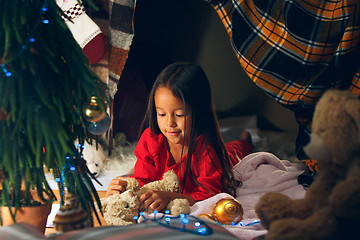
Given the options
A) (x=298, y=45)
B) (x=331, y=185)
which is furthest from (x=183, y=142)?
(x=331, y=185)

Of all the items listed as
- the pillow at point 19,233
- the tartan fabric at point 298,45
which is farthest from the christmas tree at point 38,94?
the tartan fabric at point 298,45

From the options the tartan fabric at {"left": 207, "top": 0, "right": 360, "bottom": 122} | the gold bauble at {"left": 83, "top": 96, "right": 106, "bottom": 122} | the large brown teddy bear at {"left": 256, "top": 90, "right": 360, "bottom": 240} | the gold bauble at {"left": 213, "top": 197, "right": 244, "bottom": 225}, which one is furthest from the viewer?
the tartan fabric at {"left": 207, "top": 0, "right": 360, "bottom": 122}

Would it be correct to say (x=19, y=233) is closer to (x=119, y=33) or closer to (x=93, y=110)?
(x=93, y=110)

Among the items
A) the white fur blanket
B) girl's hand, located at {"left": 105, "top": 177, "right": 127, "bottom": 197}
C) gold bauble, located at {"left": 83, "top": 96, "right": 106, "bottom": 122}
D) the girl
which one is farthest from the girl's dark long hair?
gold bauble, located at {"left": 83, "top": 96, "right": 106, "bottom": 122}

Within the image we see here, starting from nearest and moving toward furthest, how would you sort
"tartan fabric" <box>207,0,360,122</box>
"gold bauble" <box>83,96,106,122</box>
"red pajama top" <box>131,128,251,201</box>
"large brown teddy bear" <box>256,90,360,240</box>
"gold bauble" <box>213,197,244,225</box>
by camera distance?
"large brown teddy bear" <box>256,90,360,240</box>
"gold bauble" <box>83,96,106,122</box>
"gold bauble" <box>213,197,244,225</box>
"tartan fabric" <box>207,0,360,122</box>
"red pajama top" <box>131,128,251,201</box>

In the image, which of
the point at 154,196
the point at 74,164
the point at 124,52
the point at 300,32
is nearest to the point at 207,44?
the point at 124,52

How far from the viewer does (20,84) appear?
77 centimetres

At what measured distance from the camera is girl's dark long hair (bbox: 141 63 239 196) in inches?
50.1

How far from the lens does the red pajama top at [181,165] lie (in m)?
1.32

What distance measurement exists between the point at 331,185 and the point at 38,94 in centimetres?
62

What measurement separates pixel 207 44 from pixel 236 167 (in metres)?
1.08

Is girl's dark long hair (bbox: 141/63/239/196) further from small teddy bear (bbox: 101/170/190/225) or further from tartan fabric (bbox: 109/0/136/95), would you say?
tartan fabric (bbox: 109/0/136/95)

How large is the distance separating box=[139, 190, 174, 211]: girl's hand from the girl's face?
0.67ft

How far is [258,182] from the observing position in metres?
1.47
